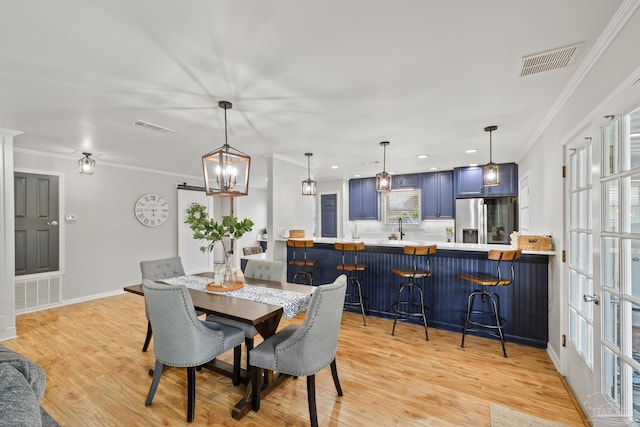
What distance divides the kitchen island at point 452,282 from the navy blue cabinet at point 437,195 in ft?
7.47

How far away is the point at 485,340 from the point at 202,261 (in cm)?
601

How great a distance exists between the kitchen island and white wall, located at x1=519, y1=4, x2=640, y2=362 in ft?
0.56

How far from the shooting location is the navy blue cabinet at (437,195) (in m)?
5.87

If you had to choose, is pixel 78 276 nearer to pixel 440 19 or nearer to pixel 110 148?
pixel 110 148

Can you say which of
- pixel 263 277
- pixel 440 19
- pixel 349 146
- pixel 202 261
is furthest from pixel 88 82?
pixel 202 261

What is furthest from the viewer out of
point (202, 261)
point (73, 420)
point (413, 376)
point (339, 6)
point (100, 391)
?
point (202, 261)

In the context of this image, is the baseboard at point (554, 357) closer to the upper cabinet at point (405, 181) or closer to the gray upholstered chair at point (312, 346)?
the gray upholstered chair at point (312, 346)

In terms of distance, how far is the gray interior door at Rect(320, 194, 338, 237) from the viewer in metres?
7.06

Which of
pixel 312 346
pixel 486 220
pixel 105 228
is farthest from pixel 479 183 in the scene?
pixel 105 228

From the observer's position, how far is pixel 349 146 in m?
4.12

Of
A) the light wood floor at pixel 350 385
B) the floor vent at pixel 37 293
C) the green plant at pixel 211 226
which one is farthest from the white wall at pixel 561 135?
the floor vent at pixel 37 293

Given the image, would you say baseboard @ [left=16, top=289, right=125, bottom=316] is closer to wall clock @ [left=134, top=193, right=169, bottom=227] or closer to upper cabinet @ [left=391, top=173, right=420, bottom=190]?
wall clock @ [left=134, top=193, right=169, bottom=227]

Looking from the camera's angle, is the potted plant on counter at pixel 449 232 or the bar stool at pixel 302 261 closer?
the bar stool at pixel 302 261

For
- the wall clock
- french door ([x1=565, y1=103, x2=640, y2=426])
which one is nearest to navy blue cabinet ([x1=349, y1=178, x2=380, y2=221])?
the wall clock
